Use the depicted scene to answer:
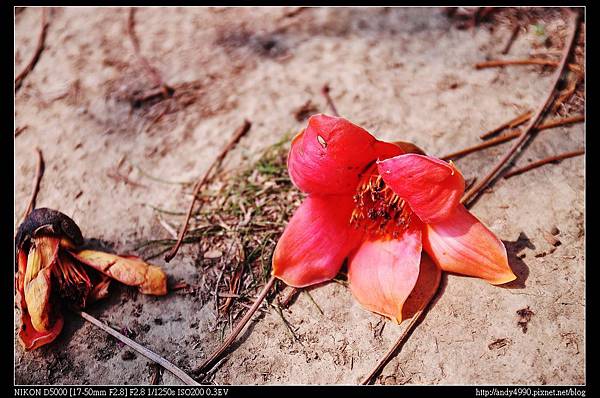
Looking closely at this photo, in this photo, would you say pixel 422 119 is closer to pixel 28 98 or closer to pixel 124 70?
pixel 124 70

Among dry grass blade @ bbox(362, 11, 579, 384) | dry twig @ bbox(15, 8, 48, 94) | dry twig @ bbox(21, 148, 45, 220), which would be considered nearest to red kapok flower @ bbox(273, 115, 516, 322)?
dry grass blade @ bbox(362, 11, 579, 384)

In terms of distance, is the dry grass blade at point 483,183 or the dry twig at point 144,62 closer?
the dry grass blade at point 483,183

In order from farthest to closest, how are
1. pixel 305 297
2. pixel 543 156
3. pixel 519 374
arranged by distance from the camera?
1. pixel 543 156
2. pixel 305 297
3. pixel 519 374

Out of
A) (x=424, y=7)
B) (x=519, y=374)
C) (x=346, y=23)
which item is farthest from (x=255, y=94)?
(x=519, y=374)

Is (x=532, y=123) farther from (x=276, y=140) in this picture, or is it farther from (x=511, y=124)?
(x=276, y=140)

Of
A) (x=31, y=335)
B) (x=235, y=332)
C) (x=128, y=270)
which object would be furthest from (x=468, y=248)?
(x=31, y=335)

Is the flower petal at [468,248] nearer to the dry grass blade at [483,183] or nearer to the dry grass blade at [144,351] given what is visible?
the dry grass blade at [483,183]

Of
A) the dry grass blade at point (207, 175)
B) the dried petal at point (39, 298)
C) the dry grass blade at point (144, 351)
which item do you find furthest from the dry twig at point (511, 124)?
the dried petal at point (39, 298)
